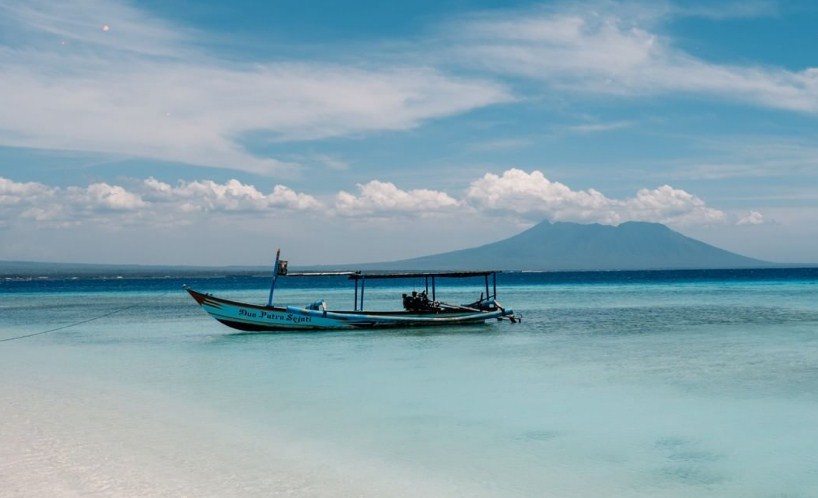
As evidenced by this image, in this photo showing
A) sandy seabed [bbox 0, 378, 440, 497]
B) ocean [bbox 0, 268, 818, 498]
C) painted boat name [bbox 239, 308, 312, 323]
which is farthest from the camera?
painted boat name [bbox 239, 308, 312, 323]

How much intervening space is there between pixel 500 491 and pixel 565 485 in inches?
42.6

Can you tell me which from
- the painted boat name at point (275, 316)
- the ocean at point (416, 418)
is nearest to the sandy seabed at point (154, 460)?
the ocean at point (416, 418)

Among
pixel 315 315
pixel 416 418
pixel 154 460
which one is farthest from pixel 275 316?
pixel 154 460

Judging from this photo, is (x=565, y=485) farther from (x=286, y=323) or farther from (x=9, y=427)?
(x=286, y=323)

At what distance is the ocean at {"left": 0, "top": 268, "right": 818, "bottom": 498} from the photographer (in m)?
11.5

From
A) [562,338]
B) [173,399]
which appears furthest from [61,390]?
[562,338]

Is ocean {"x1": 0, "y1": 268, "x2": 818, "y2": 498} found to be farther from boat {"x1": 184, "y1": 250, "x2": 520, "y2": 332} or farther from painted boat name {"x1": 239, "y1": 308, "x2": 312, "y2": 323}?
boat {"x1": 184, "y1": 250, "x2": 520, "y2": 332}

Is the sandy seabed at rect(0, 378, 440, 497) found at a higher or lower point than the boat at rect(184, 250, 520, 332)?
lower

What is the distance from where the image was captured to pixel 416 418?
51.6 ft

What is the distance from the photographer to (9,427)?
48.8 ft

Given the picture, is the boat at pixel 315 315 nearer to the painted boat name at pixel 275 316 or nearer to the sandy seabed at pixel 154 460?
the painted boat name at pixel 275 316

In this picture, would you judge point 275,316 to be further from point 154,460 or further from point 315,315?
point 154,460

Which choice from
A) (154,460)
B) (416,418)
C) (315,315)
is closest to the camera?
(154,460)

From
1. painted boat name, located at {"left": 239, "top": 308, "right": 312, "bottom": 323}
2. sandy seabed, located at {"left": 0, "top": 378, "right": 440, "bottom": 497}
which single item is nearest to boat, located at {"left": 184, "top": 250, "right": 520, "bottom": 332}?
painted boat name, located at {"left": 239, "top": 308, "right": 312, "bottom": 323}
